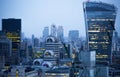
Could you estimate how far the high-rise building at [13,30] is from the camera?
19422mm

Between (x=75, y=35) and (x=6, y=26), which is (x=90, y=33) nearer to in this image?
(x=75, y=35)

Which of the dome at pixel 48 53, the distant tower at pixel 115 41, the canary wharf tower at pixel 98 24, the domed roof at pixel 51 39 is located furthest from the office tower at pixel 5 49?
the distant tower at pixel 115 41

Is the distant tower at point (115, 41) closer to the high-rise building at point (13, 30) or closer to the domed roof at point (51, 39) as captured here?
the domed roof at point (51, 39)

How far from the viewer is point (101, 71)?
651 cm

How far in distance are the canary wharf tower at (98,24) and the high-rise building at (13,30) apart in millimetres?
3938

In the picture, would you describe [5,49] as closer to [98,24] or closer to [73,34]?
[73,34]

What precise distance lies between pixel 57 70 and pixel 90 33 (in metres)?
4.24

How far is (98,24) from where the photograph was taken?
680 inches

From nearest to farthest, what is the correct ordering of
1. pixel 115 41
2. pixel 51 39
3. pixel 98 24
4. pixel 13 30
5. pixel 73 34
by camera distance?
pixel 115 41 < pixel 98 24 < pixel 73 34 < pixel 13 30 < pixel 51 39

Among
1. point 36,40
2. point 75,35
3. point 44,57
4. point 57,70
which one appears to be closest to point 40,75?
point 57,70

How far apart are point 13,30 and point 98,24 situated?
17.0 ft

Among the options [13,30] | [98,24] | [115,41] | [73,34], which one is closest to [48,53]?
[13,30]

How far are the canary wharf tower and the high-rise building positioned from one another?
394 cm

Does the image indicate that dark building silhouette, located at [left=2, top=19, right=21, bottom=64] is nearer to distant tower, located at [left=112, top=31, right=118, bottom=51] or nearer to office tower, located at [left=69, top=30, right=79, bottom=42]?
office tower, located at [left=69, top=30, right=79, bottom=42]
